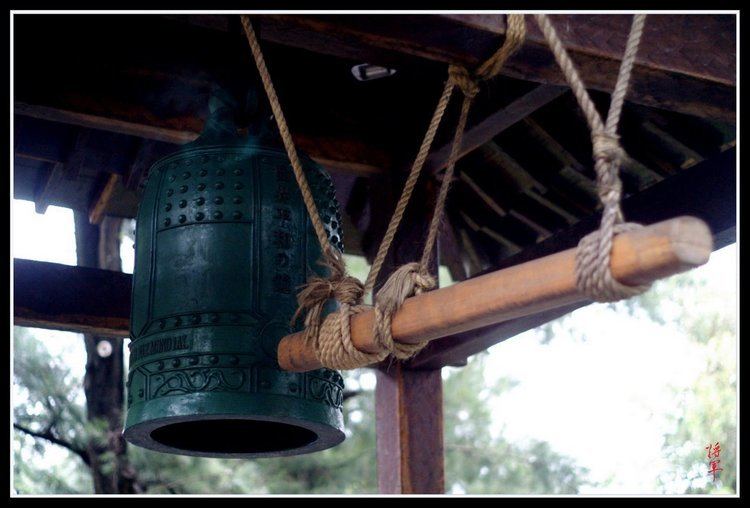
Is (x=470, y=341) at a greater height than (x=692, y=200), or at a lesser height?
lesser

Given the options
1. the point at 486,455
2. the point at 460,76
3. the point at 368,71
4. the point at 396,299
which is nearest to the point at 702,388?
the point at 486,455

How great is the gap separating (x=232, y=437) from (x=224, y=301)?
33 cm

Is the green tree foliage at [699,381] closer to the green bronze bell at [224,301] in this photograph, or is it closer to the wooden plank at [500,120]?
Result: the wooden plank at [500,120]

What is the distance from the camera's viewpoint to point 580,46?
2203mm

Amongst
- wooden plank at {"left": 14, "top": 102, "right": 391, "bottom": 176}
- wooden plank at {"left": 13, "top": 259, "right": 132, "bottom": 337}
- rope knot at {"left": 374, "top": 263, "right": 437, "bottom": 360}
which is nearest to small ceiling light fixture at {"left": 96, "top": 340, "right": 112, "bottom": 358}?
wooden plank at {"left": 13, "top": 259, "right": 132, "bottom": 337}

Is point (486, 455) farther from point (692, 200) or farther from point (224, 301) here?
point (224, 301)

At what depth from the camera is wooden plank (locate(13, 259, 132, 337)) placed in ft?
11.0

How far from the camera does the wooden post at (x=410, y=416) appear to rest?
3.23m

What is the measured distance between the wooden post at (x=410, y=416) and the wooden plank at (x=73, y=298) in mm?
751

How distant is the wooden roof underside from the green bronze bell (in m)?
0.22

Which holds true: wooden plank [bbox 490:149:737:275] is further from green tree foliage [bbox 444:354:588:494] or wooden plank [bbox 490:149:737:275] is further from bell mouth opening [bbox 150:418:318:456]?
green tree foliage [bbox 444:354:588:494]

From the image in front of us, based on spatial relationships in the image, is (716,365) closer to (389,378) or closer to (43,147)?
(389,378)
